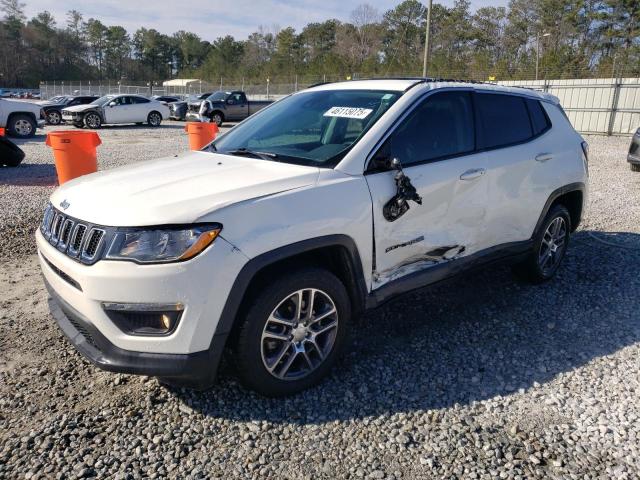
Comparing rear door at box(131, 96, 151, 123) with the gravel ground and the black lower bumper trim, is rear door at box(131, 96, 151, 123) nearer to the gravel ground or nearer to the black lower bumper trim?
the gravel ground

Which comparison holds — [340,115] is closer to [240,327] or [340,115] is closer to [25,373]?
[240,327]

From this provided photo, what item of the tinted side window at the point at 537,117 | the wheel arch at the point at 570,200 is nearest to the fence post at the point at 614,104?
the wheel arch at the point at 570,200

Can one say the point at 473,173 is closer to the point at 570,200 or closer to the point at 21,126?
the point at 570,200

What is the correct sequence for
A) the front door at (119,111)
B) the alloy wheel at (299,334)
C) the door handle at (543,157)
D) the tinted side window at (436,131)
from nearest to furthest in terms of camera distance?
the alloy wheel at (299,334) → the tinted side window at (436,131) → the door handle at (543,157) → the front door at (119,111)

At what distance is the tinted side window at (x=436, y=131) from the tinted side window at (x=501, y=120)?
14cm

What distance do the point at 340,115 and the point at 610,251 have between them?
155 inches

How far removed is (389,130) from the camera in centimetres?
331

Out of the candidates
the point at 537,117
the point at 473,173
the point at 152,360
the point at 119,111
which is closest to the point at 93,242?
the point at 152,360

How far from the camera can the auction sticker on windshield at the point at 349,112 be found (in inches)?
137

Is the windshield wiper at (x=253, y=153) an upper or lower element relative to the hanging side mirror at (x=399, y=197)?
upper

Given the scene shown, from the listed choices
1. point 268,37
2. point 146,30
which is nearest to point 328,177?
point 268,37

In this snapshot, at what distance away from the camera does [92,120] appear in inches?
906

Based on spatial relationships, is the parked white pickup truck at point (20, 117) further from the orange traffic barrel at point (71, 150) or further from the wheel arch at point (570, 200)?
the wheel arch at point (570, 200)

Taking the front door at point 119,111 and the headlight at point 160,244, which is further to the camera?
the front door at point 119,111
